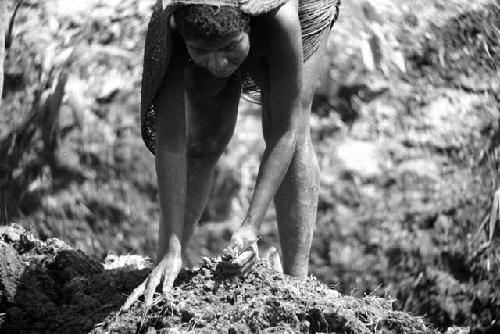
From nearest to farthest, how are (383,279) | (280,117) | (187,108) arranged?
1. (280,117)
2. (187,108)
3. (383,279)

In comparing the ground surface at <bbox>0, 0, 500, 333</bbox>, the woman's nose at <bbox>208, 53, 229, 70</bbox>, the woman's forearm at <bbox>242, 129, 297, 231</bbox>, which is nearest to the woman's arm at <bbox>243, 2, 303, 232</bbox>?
the woman's forearm at <bbox>242, 129, 297, 231</bbox>

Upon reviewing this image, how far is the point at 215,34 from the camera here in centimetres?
413

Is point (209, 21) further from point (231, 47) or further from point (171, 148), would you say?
point (171, 148)

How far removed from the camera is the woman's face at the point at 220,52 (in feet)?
13.7

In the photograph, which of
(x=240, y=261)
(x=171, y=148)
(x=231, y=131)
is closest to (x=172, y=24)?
(x=171, y=148)

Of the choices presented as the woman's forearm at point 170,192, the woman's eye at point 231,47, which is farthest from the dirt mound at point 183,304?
the woman's eye at point 231,47

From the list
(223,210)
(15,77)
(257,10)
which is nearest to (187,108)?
(257,10)

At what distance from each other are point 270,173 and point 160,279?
58 cm

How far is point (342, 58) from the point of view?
7.52 m

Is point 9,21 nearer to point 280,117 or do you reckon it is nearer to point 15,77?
point 15,77

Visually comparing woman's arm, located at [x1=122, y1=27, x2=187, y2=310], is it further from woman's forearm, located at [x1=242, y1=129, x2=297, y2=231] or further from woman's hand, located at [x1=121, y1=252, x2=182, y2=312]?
woman's forearm, located at [x1=242, y1=129, x2=297, y2=231]

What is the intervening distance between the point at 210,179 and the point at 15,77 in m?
3.28

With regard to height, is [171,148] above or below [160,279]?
above

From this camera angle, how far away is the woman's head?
13.5 ft
